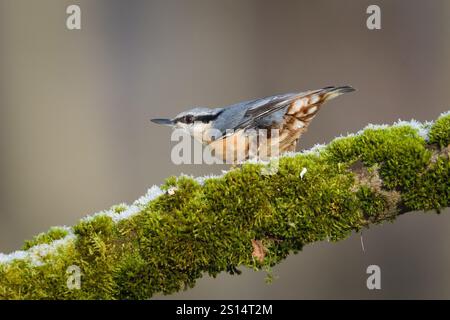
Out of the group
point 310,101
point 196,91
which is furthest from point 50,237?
point 196,91

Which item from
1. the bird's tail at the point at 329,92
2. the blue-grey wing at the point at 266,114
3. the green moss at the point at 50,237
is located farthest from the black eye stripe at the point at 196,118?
the green moss at the point at 50,237

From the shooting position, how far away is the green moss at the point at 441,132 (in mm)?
2271

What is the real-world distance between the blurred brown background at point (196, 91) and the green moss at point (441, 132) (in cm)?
369

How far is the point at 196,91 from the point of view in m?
6.70

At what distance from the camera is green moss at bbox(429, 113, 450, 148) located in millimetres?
2271

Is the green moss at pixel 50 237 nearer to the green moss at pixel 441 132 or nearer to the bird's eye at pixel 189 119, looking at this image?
the green moss at pixel 441 132

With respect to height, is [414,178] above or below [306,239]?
above

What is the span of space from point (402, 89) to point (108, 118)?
304cm

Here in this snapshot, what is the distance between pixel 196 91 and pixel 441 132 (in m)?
4.58

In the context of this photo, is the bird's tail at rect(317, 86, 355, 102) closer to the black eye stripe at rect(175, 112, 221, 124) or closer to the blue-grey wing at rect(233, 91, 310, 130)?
the blue-grey wing at rect(233, 91, 310, 130)

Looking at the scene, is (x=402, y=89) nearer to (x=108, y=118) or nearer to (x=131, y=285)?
(x=108, y=118)

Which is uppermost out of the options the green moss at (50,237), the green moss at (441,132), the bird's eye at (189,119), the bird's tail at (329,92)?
the bird's eye at (189,119)

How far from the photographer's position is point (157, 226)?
2.24 meters

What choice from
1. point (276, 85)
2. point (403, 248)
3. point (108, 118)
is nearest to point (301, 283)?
point (403, 248)
